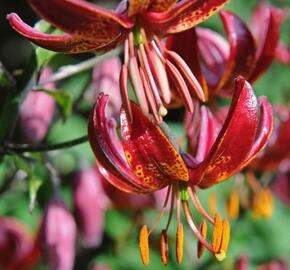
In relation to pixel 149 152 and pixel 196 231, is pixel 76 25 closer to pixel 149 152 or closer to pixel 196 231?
pixel 149 152

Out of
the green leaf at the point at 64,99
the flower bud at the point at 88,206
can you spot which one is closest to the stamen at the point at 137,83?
the green leaf at the point at 64,99

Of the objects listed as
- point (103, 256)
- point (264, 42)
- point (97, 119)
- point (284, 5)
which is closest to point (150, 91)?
point (97, 119)

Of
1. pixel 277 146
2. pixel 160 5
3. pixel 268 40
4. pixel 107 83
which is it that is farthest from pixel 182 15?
pixel 277 146

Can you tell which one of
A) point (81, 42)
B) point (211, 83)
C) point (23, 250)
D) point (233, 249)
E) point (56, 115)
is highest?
point (81, 42)

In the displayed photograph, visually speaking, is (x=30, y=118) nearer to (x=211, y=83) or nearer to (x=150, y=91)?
(x=211, y=83)

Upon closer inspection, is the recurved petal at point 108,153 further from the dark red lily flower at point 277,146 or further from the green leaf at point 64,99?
the dark red lily flower at point 277,146

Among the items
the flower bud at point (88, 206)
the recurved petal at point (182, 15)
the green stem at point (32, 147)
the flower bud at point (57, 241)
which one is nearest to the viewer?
the recurved petal at point (182, 15)

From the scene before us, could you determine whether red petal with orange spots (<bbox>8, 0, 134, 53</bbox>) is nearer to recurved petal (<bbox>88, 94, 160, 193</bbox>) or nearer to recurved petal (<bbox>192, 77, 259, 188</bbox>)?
recurved petal (<bbox>88, 94, 160, 193</bbox>)

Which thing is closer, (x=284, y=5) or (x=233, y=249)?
(x=233, y=249)
